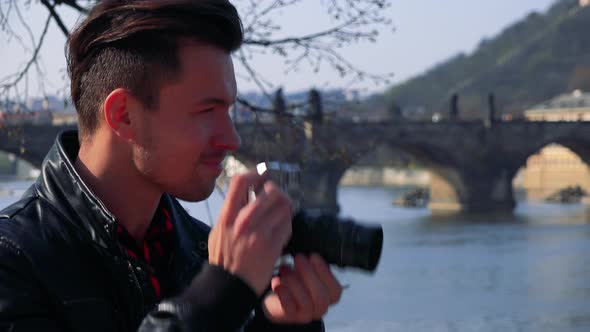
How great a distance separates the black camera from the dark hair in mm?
153

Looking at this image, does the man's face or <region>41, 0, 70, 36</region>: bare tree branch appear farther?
<region>41, 0, 70, 36</region>: bare tree branch

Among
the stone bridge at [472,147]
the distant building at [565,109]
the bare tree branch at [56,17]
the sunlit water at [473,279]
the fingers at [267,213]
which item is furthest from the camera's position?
the distant building at [565,109]

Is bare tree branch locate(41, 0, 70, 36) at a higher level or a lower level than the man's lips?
higher

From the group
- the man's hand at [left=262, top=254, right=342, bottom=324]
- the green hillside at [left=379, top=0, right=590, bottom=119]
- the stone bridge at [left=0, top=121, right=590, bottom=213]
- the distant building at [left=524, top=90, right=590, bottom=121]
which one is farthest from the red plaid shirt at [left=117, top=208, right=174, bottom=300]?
the green hillside at [left=379, top=0, right=590, bottom=119]

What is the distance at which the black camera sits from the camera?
28.3 inches

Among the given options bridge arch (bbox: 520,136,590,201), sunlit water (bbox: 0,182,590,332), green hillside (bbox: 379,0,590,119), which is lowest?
bridge arch (bbox: 520,136,590,201)

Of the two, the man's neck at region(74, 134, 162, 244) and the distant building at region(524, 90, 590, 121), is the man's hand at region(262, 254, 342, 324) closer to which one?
the man's neck at region(74, 134, 162, 244)

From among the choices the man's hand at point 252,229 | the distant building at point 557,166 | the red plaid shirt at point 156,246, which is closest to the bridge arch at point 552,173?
the distant building at point 557,166

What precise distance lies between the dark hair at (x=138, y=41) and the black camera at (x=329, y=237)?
0.50 ft

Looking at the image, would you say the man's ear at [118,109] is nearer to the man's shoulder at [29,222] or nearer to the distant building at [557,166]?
the man's shoulder at [29,222]

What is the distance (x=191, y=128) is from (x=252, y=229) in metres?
0.16

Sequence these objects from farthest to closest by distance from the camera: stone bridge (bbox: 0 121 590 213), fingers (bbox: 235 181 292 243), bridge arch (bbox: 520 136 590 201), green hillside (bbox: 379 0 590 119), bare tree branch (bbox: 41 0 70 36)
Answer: green hillside (bbox: 379 0 590 119) → bridge arch (bbox: 520 136 590 201) → stone bridge (bbox: 0 121 590 213) → bare tree branch (bbox: 41 0 70 36) → fingers (bbox: 235 181 292 243)

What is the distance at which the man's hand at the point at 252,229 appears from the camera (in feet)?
2.23

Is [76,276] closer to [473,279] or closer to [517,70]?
[473,279]
